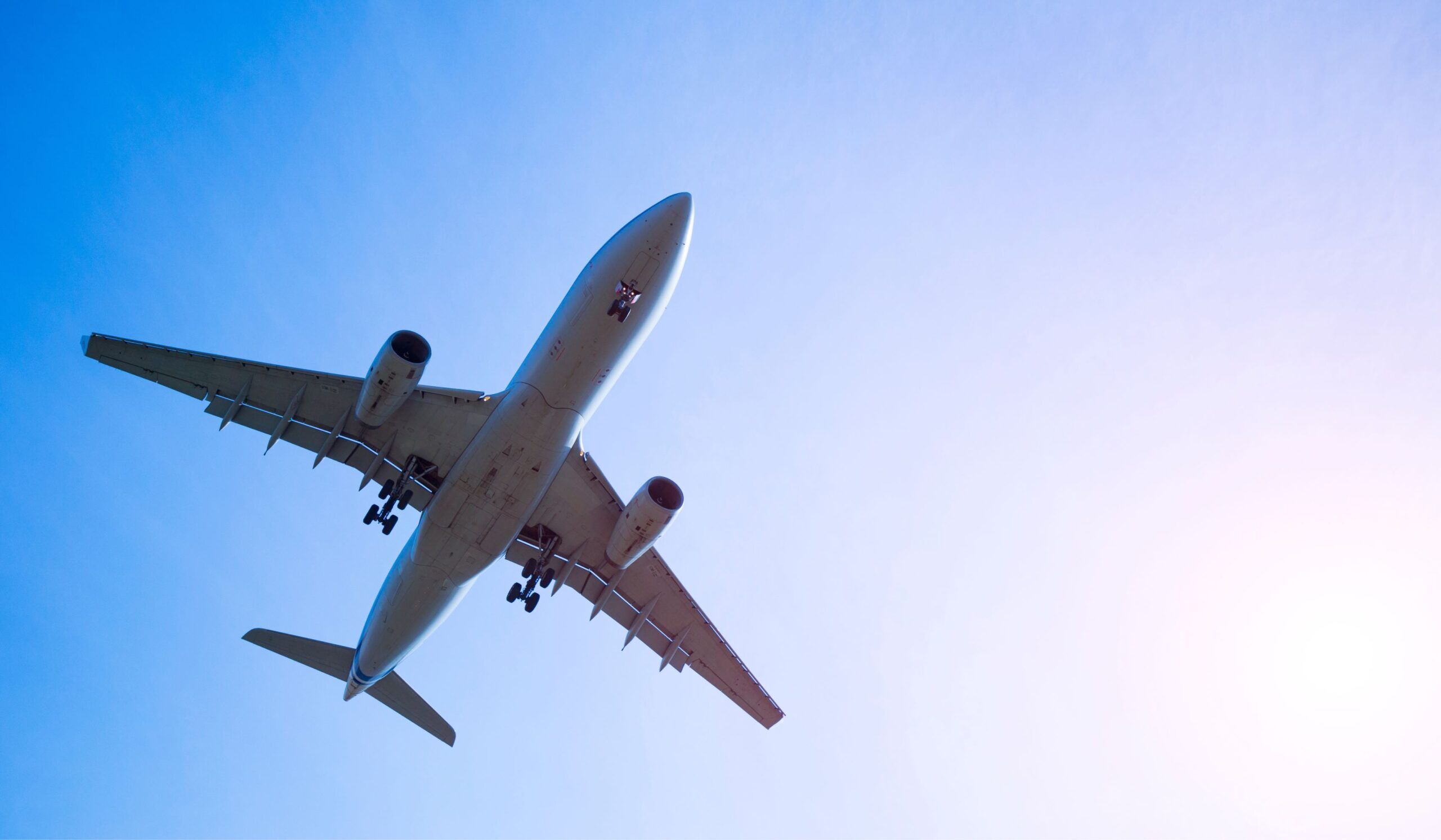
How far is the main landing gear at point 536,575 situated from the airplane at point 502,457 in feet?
0.14

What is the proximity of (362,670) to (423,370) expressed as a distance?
888 cm

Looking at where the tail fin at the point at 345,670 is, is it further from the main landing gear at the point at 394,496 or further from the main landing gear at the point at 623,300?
the main landing gear at the point at 623,300

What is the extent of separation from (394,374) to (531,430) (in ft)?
10.1

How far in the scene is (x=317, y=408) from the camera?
837 inches

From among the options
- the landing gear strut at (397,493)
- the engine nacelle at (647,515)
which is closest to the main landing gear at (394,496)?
the landing gear strut at (397,493)

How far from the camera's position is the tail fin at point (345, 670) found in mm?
25156

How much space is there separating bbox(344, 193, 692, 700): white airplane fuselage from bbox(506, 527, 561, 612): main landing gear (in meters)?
1.87

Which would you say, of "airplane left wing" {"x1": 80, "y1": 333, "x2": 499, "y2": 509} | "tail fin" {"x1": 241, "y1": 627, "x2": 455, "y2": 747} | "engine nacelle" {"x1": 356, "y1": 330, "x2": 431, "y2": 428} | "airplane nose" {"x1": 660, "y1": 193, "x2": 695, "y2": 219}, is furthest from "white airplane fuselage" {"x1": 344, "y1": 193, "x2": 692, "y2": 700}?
"tail fin" {"x1": 241, "y1": 627, "x2": 455, "y2": 747}

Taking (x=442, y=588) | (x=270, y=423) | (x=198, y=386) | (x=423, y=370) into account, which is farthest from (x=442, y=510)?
(x=198, y=386)

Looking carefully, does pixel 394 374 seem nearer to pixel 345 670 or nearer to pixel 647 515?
pixel 647 515

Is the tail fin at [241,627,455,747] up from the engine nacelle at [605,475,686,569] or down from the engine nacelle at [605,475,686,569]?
down

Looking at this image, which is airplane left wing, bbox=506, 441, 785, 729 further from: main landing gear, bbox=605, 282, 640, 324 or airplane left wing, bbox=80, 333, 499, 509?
main landing gear, bbox=605, 282, 640, 324

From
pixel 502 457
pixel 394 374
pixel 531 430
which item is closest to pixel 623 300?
pixel 531 430

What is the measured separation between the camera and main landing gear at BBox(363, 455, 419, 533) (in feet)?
69.9
